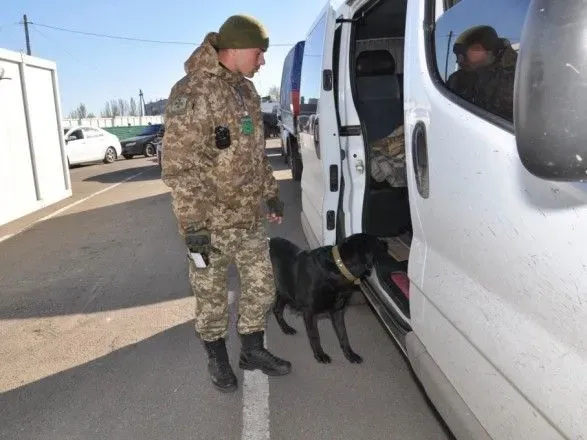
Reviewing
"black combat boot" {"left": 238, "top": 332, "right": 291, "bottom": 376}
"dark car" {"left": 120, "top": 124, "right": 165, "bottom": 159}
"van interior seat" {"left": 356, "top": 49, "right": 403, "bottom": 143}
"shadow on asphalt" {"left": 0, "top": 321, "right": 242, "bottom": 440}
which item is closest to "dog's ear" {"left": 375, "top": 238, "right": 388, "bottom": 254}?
"black combat boot" {"left": 238, "top": 332, "right": 291, "bottom": 376}

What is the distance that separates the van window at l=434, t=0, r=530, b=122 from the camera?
150 centimetres

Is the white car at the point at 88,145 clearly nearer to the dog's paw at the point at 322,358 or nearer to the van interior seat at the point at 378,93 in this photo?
the van interior seat at the point at 378,93

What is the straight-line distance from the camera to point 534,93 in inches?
36.4

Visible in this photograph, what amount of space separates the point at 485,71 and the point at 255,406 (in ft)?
6.85

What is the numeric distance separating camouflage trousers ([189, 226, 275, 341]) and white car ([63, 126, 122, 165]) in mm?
17070

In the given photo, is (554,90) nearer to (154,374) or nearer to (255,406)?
(255,406)

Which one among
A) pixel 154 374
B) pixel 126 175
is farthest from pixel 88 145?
pixel 154 374

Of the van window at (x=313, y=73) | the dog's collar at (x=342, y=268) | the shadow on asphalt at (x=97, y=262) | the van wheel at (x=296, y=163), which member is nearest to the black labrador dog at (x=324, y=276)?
the dog's collar at (x=342, y=268)

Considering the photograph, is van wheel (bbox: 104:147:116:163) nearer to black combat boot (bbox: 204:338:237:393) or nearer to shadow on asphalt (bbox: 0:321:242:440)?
shadow on asphalt (bbox: 0:321:242:440)

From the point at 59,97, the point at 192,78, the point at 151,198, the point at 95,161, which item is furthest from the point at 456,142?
the point at 95,161

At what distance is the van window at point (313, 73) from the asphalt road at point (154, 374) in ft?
5.42

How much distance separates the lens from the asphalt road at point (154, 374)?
2.68 meters

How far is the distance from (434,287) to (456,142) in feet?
1.91

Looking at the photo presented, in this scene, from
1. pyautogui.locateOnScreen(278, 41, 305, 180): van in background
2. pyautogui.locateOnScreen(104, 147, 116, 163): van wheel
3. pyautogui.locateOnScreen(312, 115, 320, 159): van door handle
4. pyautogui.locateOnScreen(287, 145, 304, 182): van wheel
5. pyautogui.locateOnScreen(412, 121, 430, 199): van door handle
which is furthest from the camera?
pyautogui.locateOnScreen(104, 147, 116, 163): van wheel
